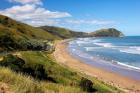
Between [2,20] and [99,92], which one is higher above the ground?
[2,20]

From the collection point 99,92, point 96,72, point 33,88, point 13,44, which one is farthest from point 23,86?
point 13,44

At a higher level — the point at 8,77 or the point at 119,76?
the point at 8,77

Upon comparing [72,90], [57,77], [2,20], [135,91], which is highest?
[2,20]

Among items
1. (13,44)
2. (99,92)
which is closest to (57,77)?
(99,92)

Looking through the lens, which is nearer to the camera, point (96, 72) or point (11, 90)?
point (11, 90)

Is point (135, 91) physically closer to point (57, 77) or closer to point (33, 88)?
point (57, 77)

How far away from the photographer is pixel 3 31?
8181 cm

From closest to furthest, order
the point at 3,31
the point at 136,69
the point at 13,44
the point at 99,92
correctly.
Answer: the point at 99,92, the point at 136,69, the point at 13,44, the point at 3,31

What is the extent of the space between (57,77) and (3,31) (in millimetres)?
57131

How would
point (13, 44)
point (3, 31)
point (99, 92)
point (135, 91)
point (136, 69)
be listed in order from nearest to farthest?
point (99, 92) < point (135, 91) < point (136, 69) < point (13, 44) < point (3, 31)

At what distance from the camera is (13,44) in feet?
231

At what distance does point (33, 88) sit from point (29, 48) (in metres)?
Answer: 64.6

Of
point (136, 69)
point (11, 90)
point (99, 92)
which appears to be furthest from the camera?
point (136, 69)

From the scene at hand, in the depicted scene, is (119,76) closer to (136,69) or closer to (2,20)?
(136,69)
